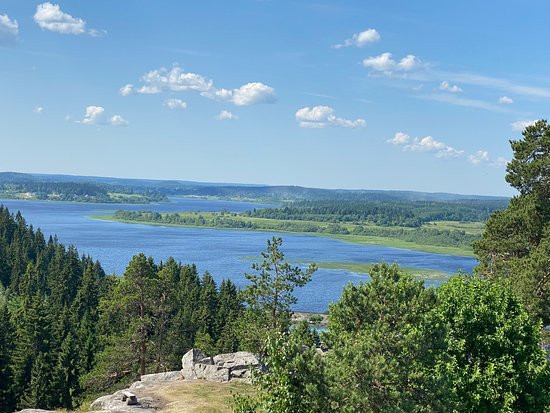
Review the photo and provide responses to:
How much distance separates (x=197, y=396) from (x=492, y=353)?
18.8 m

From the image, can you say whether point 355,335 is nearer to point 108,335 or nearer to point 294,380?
point 294,380

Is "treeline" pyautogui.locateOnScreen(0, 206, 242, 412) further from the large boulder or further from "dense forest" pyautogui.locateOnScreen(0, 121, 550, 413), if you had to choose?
the large boulder

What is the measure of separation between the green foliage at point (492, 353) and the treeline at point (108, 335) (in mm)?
27167

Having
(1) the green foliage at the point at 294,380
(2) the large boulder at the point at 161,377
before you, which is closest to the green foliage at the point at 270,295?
(2) the large boulder at the point at 161,377

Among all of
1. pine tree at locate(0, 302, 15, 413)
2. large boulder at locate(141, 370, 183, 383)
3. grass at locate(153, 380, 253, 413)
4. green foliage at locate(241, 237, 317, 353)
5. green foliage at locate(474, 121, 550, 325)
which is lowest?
pine tree at locate(0, 302, 15, 413)

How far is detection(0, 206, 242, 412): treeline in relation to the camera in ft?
159

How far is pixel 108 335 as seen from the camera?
6812cm

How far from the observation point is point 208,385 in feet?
132

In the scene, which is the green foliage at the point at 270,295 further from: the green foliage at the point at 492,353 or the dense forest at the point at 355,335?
the green foliage at the point at 492,353

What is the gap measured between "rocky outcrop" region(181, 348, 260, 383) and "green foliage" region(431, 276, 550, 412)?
17.9 meters

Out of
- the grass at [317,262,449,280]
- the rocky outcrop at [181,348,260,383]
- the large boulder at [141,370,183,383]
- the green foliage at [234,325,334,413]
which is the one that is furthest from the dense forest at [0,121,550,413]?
the grass at [317,262,449,280]

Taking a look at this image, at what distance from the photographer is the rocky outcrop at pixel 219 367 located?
4247 centimetres

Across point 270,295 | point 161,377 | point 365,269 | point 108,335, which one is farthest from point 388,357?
point 365,269

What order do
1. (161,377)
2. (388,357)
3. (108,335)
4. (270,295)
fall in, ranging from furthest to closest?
(108,335), (270,295), (161,377), (388,357)
